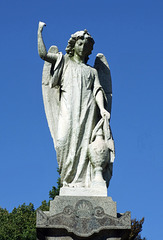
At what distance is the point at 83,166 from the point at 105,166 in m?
0.45

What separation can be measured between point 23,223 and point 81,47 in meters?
18.6

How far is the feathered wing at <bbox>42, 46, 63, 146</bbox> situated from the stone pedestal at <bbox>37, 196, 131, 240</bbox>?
6.61ft

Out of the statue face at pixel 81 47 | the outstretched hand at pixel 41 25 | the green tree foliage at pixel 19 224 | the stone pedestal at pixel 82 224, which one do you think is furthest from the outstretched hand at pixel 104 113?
the green tree foliage at pixel 19 224

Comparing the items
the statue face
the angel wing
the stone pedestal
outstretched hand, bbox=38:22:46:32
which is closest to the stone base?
the stone pedestal

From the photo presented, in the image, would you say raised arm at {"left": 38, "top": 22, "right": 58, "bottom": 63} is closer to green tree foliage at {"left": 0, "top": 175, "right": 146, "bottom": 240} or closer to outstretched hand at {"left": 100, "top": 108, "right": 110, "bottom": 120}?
outstretched hand at {"left": 100, "top": 108, "right": 110, "bottom": 120}

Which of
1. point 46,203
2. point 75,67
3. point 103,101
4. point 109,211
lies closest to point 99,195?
point 109,211

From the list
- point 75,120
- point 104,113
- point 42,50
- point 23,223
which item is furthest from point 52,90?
point 23,223

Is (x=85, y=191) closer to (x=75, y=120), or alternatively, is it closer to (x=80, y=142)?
(x=80, y=142)

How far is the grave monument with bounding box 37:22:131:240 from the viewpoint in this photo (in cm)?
818

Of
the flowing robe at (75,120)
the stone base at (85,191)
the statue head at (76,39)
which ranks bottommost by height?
the stone base at (85,191)

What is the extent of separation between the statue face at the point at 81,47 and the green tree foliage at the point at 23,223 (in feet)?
49.2

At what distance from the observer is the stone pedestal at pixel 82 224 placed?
8.08 meters

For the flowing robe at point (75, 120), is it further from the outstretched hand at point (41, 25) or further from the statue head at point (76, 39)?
the outstretched hand at point (41, 25)

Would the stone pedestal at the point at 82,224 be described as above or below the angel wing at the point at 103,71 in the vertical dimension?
below
